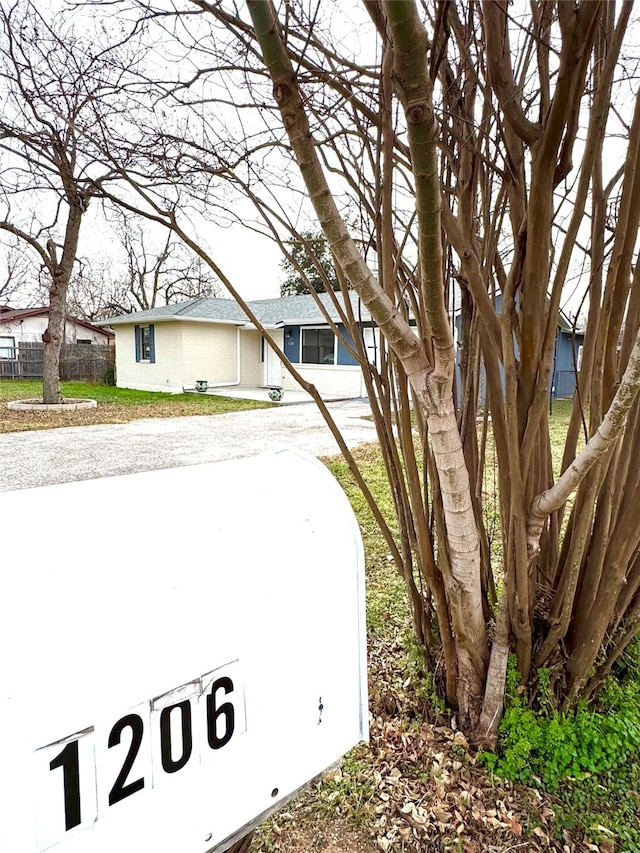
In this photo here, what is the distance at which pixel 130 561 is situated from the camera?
79 cm

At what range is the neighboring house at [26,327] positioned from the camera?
26.0 meters

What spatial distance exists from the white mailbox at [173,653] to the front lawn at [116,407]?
1082 centimetres

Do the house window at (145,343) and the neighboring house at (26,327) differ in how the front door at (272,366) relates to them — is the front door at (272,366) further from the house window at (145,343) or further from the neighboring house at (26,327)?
the neighboring house at (26,327)

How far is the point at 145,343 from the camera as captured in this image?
19.9 metres

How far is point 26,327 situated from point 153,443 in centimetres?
2225

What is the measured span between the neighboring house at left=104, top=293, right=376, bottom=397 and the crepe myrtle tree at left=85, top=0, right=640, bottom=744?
15132mm

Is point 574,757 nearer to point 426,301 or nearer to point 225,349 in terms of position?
point 426,301

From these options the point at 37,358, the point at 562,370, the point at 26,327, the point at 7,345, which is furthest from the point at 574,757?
the point at 26,327

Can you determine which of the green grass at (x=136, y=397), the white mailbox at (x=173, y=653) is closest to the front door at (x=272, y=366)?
the green grass at (x=136, y=397)

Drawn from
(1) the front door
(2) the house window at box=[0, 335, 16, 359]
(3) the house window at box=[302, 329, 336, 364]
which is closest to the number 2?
(3) the house window at box=[302, 329, 336, 364]

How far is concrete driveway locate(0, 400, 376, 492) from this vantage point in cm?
707

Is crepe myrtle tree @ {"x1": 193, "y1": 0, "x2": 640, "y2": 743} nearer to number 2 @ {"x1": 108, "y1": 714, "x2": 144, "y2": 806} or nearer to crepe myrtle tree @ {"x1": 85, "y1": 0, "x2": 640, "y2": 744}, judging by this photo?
crepe myrtle tree @ {"x1": 85, "y1": 0, "x2": 640, "y2": 744}

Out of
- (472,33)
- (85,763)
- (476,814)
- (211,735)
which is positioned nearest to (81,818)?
(85,763)

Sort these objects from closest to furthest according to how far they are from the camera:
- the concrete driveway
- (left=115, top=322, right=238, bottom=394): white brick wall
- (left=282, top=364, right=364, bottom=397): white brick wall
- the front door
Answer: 1. the concrete driveway
2. (left=282, top=364, right=364, bottom=397): white brick wall
3. (left=115, top=322, right=238, bottom=394): white brick wall
4. the front door
